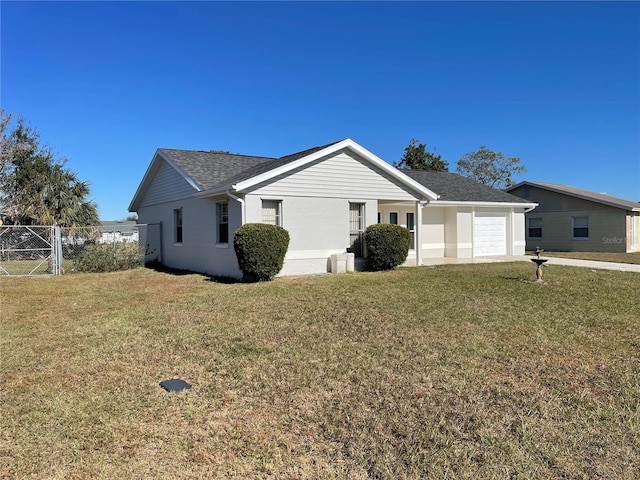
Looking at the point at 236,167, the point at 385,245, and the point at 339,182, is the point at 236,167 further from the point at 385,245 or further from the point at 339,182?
the point at 385,245

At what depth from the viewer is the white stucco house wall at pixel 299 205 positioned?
1288 cm

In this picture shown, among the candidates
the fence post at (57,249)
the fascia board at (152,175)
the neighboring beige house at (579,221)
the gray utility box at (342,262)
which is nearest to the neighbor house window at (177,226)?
the fascia board at (152,175)

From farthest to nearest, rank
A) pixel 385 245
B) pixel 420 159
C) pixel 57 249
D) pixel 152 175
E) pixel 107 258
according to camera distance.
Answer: pixel 420 159 → pixel 152 175 → pixel 107 258 → pixel 57 249 → pixel 385 245

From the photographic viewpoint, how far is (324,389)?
14.6 ft

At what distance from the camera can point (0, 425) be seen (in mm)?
3668

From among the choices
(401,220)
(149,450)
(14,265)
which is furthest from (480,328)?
(14,265)

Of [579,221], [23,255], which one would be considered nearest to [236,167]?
[23,255]

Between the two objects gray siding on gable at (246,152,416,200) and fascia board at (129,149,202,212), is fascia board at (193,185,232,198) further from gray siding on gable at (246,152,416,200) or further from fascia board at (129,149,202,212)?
gray siding on gable at (246,152,416,200)

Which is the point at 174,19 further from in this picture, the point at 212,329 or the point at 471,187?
the point at 471,187

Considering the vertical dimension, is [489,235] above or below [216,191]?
below

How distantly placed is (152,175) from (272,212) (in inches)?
336

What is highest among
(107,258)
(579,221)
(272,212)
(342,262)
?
(272,212)

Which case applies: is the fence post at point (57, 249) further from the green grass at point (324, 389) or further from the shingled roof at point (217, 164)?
the green grass at point (324, 389)

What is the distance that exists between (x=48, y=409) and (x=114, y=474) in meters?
1.53
